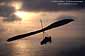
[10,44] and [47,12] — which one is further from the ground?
[47,12]

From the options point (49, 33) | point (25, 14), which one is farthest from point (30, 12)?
point (49, 33)

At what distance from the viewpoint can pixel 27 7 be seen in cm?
287

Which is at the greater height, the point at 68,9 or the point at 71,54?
the point at 68,9

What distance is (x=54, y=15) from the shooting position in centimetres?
283

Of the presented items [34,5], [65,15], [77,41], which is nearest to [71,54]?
[77,41]

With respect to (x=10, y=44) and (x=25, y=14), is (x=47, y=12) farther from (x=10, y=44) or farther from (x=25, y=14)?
(x=10, y=44)

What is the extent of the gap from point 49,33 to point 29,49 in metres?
0.20

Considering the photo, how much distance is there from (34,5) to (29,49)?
0.35 meters

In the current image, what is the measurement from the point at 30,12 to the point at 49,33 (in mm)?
222

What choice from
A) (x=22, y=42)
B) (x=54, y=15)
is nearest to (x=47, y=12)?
(x=54, y=15)

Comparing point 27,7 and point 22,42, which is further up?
point 27,7

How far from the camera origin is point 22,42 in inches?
113

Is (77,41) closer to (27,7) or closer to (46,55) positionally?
(46,55)

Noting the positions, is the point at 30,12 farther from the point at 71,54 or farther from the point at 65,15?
the point at 71,54
